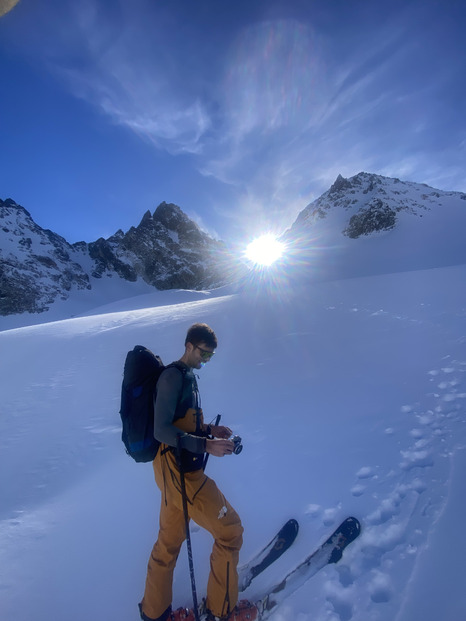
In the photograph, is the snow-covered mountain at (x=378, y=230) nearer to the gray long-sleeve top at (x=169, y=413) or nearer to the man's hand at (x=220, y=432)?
the man's hand at (x=220, y=432)

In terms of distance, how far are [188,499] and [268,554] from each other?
1.14m

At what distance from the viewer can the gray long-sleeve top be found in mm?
2012

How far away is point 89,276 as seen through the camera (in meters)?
74.9

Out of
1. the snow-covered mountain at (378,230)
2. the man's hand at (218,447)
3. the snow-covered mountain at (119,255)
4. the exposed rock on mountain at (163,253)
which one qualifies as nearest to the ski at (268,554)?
the man's hand at (218,447)

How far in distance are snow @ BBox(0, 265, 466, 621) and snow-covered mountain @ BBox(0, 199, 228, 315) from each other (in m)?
62.3

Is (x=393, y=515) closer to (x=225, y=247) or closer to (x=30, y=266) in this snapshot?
(x=30, y=266)

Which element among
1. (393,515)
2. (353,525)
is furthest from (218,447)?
(393,515)

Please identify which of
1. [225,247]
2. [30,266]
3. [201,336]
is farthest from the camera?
[225,247]

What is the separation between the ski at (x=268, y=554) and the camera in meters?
2.48

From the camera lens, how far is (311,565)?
239cm

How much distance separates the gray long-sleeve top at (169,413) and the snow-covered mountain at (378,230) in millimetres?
29465

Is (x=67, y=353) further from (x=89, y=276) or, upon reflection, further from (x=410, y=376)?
(x=89, y=276)

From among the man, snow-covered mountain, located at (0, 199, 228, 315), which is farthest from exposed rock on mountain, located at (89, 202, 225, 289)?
the man

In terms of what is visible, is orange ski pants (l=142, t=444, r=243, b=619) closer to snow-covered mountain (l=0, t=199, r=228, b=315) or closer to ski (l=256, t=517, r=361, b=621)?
ski (l=256, t=517, r=361, b=621)
